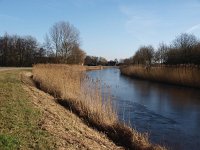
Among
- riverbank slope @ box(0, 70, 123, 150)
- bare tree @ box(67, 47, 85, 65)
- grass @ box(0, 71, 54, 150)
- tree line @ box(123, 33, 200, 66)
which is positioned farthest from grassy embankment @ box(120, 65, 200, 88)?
bare tree @ box(67, 47, 85, 65)

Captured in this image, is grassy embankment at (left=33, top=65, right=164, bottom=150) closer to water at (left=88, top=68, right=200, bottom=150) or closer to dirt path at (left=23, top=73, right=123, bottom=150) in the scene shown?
dirt path at (left=23, top=73, right=123, bottom=150)

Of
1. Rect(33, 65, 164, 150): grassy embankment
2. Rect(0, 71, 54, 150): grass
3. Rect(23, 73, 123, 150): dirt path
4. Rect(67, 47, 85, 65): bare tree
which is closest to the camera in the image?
Rect(0, 71, 54, 150): grass

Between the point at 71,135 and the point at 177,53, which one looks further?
the point at 177,53

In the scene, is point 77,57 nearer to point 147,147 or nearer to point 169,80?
point 169,80

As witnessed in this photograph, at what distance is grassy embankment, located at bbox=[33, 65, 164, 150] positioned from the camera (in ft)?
24.4

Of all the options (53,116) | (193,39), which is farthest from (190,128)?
(193,39)

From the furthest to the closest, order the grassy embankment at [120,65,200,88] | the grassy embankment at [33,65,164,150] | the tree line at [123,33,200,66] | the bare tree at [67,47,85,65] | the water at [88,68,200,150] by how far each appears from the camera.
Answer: the bare tree at [67,47,85,65] → the tree line at [123,33,200,66] → the grassy embankment at [120,65,200,88] → the water at [88,68,200,150] → the grassy embankment at [33,65,164,150]

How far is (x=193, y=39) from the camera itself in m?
47.2

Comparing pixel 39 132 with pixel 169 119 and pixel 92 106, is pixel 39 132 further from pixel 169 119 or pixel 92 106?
pixel 169 119

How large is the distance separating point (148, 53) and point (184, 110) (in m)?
45.9

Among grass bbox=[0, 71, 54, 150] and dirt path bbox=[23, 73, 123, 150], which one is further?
dirt path bbox=[23, 73, 123, 150]

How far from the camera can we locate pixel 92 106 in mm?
9453

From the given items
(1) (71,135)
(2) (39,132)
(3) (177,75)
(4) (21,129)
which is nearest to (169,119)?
(1) (71,135)

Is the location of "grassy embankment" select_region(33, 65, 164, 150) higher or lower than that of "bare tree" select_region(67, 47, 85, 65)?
lower
